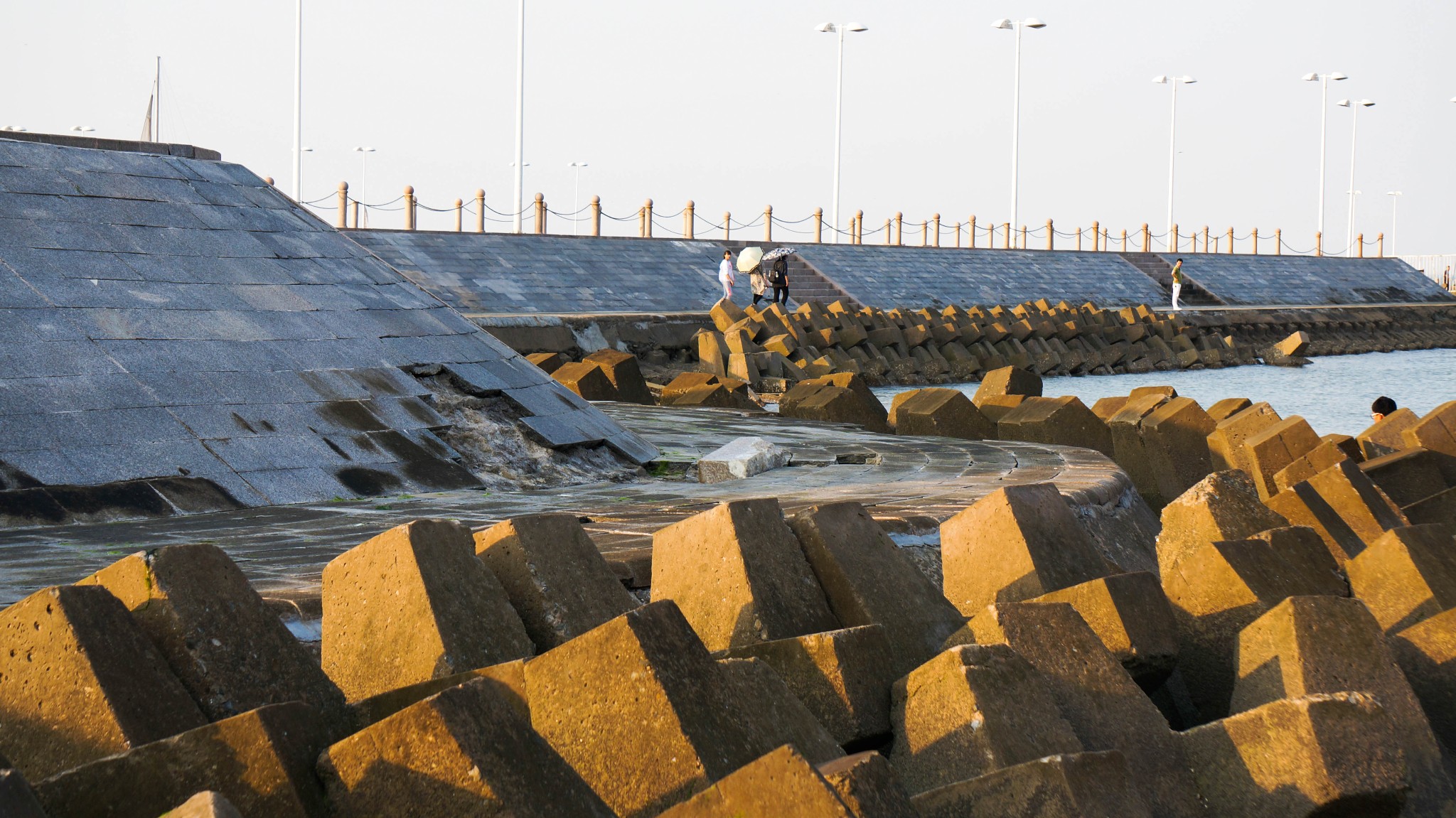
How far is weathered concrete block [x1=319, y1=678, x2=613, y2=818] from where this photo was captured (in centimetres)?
222

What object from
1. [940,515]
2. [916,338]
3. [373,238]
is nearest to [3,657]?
[940,515]

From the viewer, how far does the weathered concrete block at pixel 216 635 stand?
2.61m

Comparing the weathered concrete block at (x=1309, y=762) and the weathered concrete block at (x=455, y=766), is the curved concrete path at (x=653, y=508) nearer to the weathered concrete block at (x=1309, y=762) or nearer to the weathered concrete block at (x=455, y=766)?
the weathered concrete block at (x=455, y=766)

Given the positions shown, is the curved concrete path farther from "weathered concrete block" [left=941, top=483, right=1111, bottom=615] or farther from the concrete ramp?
"weathered concrete block" [left=941, top=483, right=1111, bottom=615]

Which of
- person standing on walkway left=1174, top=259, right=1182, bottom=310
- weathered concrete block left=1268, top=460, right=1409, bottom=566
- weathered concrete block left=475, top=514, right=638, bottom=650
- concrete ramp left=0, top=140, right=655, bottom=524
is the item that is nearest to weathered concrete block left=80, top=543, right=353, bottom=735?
weathered concrete block left=475, top=514, right=638, bottom=650

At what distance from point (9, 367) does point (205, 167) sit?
2.48 m

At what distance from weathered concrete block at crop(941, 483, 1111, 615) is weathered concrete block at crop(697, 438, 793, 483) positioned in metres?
2.45

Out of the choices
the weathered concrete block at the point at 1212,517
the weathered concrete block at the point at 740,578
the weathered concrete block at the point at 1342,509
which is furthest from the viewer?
the weathered concrete block at the point at 1342,509

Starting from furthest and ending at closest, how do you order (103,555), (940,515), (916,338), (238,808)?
(916,338)
(940,515)
(103,555)
(238,808)

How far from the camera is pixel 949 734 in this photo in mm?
2811

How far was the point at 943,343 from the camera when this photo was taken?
78.0ft

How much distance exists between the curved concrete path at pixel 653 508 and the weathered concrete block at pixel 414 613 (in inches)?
24.9

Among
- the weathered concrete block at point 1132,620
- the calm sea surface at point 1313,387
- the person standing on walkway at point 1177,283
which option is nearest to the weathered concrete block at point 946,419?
the weathered concrete block at point 1132,620

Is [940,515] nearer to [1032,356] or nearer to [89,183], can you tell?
[89,183]
